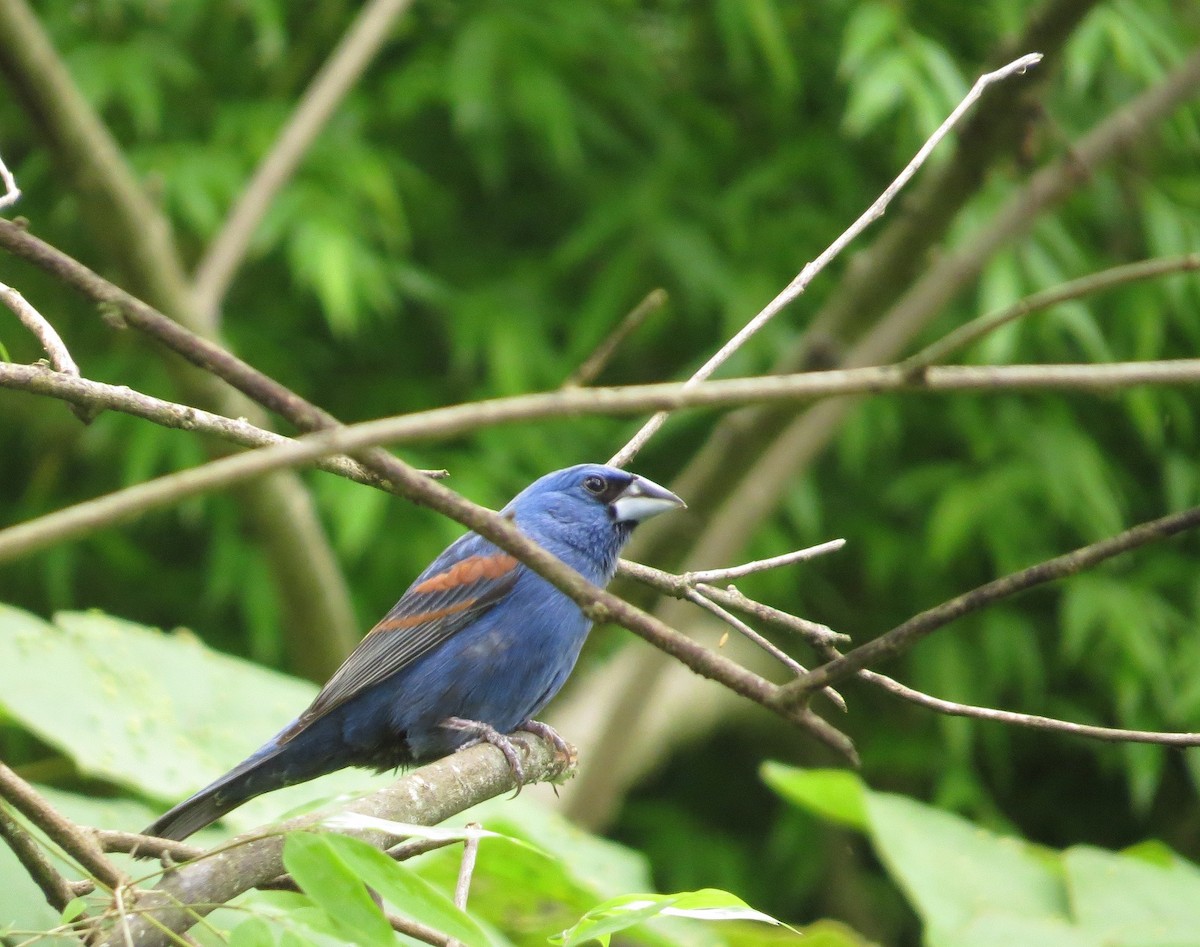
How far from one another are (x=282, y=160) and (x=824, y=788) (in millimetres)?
2842

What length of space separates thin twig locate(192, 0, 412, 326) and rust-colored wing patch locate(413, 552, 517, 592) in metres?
1.72

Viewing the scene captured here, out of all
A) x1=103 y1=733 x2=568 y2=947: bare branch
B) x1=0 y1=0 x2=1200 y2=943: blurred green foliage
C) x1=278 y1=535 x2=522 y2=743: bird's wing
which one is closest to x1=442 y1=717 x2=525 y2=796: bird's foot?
x1=278 y1=535 x2=522 y2=743: bird's wing

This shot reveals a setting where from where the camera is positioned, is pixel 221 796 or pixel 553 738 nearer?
pixel 221 796

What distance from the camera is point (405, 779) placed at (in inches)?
76.7

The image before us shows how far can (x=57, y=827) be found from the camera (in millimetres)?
1655

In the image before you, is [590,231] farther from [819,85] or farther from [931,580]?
[931,580]

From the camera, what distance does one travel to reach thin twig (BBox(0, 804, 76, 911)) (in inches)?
65.9

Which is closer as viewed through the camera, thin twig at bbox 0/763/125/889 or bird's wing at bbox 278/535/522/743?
thin twig at bbox 0/763/125/889

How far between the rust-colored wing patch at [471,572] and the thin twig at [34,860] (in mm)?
1504

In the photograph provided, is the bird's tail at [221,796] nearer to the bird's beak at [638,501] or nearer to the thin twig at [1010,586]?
the bird's beak at [638,501]

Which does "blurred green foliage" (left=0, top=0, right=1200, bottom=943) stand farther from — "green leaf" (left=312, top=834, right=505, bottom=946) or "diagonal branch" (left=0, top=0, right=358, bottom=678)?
"green leaf" (left=312, top=834, right=505, bottom=946)

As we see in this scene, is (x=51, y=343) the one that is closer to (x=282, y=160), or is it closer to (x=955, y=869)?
(x=955, y=869)

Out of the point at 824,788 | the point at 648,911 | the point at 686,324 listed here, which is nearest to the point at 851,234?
the point at 648,911

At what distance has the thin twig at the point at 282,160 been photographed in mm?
4684
